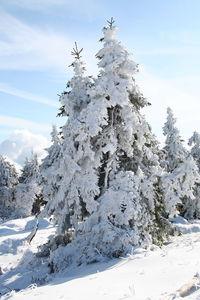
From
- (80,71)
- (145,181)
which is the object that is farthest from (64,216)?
(80,71)

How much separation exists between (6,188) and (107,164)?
105 ft

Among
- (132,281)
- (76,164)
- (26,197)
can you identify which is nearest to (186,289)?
(132,281)

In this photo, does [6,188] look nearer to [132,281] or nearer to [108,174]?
[108,174]

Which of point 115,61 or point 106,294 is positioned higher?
point 115,61

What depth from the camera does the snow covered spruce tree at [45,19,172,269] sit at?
1445 cm

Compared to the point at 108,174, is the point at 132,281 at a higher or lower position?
lower

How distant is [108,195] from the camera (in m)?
14.7

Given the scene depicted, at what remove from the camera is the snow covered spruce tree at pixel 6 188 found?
1815 inches

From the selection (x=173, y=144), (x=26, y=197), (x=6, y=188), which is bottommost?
(x=26, y=197)

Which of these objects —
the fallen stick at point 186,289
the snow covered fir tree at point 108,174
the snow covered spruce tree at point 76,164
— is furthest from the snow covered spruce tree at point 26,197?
the fallen stick at point 186,289

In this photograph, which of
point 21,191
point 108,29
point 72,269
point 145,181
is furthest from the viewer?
point 21,191

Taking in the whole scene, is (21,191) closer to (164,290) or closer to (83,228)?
(83,228)

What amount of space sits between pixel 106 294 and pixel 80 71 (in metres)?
12.2

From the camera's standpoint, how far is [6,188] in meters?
45.8
